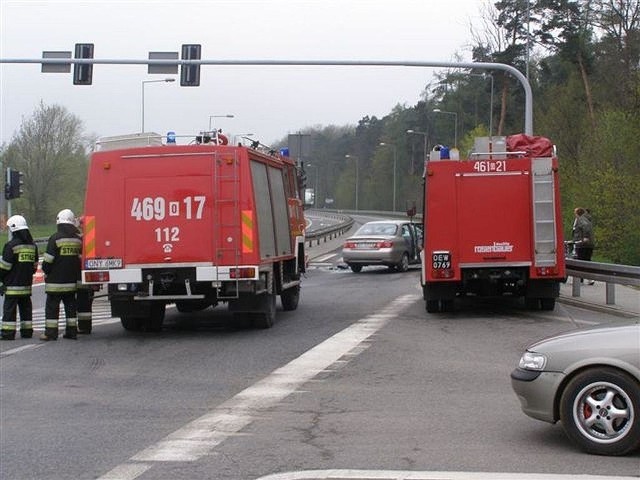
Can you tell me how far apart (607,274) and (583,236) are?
4.88 meters

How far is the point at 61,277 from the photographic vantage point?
12.6 metres

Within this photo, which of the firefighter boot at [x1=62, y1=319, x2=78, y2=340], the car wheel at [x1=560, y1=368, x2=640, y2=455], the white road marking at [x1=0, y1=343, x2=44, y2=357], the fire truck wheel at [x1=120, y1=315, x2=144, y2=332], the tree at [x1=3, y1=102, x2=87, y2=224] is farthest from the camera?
the tree at [x1=3, y1=102, x2=87, y2=224]

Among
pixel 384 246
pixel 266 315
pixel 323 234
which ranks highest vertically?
pixel 323 234

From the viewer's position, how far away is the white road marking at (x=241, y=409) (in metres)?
6.30

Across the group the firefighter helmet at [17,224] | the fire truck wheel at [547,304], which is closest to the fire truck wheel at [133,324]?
the firefighter helmet at [17,224]

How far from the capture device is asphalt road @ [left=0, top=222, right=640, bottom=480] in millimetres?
6047

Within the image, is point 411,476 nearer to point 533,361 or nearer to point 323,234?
point 533,361

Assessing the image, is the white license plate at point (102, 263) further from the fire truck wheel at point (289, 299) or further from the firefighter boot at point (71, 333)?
the fire truck wheel at point (289, 299)

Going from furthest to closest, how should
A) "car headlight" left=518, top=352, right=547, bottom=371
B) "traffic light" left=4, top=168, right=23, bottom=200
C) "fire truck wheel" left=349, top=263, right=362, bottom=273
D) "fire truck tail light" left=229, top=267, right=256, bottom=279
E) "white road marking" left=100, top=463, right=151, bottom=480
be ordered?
1. "traffic light" left=4, top=168, right=23, bottom=200
2. "fire truck wheel" left=349, top=263, right=362, bottom=273
3. "fire truck tail light" left=229, top=267, right=256, bottom=279
4. "car headlight" left=518, top=352, right=547, bottom=371
5. "white road marking" left=100, top=463, right=151, bottom=480

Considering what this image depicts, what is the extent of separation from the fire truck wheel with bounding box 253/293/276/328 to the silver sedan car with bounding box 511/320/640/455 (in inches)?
289

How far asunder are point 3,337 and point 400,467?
8.76m

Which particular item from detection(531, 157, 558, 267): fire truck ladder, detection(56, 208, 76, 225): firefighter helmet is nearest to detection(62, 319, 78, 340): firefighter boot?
detection(56, 208, 76, 225): firefighter helmet

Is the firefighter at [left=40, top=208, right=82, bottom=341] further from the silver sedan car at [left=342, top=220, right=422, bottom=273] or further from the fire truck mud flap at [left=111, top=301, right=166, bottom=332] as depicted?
the silver sedan car at [left=342, top=220, right=422, bottom=273]

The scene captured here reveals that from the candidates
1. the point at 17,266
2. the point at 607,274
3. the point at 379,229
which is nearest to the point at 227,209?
the point at 17,266
